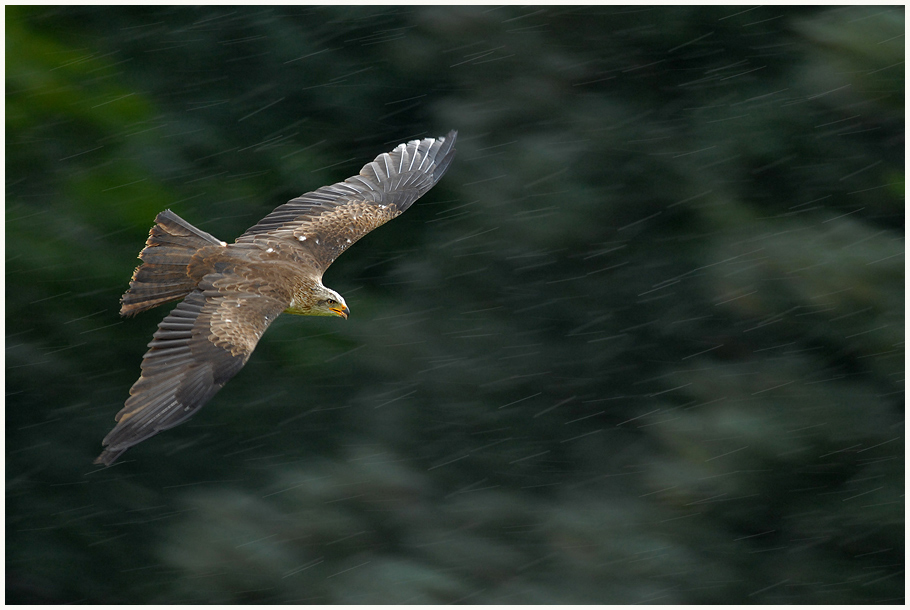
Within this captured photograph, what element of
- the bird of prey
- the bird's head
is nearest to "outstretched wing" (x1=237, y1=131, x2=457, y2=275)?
the bird of prey

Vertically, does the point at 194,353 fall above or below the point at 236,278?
below

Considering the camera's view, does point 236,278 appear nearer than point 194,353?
No

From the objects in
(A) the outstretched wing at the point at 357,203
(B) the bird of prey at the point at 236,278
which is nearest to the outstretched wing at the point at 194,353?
(B) the bird of prey at the point at 236,278

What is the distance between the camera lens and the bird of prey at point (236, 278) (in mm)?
3104

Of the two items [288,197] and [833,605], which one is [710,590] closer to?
[833,605]

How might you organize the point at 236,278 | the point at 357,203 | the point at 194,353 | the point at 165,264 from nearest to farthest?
the point at 194,353 → the point at 236,278 → the point at 165,264 → the point at 357,203

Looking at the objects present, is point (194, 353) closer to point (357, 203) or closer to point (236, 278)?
point (236, 278)

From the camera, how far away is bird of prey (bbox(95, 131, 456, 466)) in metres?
3.10

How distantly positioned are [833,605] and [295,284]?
2753 mm

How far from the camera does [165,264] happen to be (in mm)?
3734

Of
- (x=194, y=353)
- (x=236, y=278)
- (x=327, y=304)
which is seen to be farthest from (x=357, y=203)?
(x=194, y=353)

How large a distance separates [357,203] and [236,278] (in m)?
0.94

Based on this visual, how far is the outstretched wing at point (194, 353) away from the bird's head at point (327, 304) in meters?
0.19

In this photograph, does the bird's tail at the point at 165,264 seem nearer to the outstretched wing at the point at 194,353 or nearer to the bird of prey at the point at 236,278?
the bird of prey at the point at 236,278
